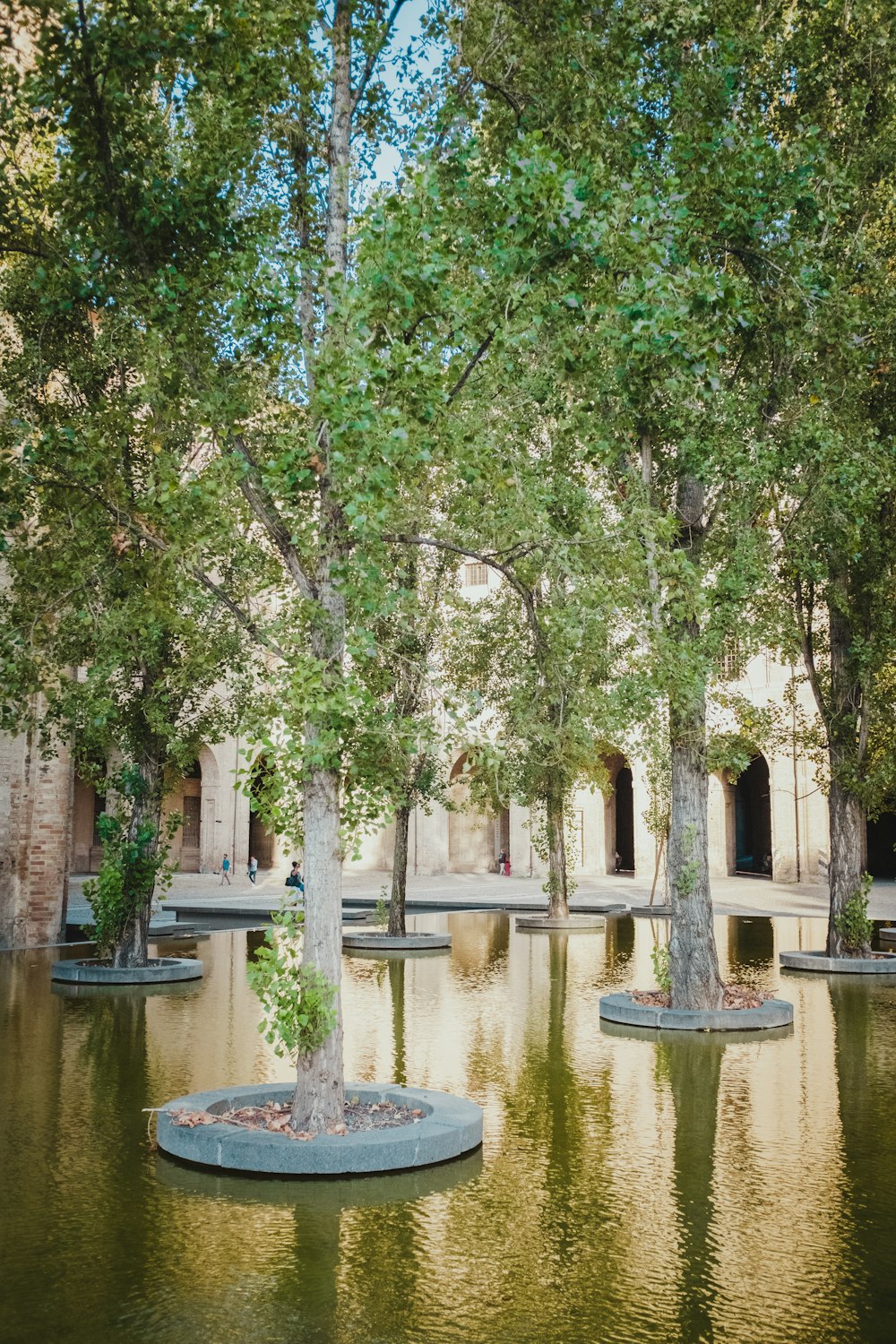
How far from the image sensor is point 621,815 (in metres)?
51.9

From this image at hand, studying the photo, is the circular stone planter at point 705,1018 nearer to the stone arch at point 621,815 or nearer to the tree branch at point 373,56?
the tree branch at point 373,56

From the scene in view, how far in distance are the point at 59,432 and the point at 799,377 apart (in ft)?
28.3

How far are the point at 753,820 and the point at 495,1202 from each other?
141 feet

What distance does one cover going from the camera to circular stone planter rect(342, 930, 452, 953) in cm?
1992

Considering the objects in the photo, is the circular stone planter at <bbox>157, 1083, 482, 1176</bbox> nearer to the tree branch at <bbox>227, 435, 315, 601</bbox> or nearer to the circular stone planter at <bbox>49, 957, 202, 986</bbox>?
the tree branch at <bbox>227, 435, 315, 601</bbox>

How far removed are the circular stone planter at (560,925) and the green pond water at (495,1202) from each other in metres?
11.7

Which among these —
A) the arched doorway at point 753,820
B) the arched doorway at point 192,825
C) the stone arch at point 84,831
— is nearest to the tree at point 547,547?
the arched doorway at point 192,825

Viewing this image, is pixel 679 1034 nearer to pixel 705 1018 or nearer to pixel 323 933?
pixel 705 1018

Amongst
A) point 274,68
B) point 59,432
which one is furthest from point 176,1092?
point 274,68

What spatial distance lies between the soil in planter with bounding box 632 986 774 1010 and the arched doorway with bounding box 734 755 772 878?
106 feet

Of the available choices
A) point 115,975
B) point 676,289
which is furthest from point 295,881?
point 676,289

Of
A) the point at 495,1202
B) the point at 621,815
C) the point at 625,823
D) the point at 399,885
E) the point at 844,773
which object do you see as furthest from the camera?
the point at 621,815

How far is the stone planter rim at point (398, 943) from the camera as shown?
19922 mm

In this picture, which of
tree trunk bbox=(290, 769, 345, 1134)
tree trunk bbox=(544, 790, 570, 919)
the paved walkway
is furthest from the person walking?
tree trunk bbox=(544, 790, 570, 919)
